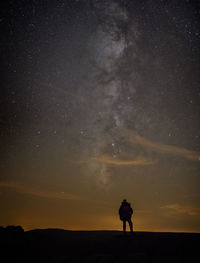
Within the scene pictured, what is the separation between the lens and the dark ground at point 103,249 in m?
10.4

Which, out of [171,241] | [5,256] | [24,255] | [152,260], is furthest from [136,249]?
[5,256]

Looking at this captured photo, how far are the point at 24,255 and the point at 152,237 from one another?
Answer: 6.50 meters

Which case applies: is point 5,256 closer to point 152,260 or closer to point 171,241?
point 152,260

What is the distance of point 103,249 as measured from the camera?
37.0ft

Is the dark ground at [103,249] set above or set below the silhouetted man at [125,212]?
below

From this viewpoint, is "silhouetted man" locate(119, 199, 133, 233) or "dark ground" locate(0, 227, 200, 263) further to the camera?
"silhouetted man" locate(119, 199, 133, 233)

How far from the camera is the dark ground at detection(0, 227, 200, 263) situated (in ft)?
34.1

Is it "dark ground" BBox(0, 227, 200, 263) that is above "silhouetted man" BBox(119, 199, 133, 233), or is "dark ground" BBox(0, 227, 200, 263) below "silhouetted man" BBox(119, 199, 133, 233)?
below

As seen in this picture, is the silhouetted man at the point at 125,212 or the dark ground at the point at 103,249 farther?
the silhouetted man at the point at 125,212

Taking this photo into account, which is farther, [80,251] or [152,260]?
[80,251]

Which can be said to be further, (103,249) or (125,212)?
(125,212)

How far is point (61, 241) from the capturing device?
42.3 ft

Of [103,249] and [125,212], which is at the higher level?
[125,212]

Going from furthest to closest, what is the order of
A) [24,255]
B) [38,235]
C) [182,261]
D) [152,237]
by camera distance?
[38,235], [152,237], [24,255], [182,261]
